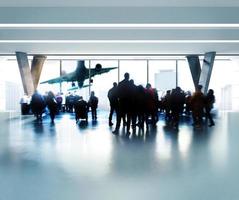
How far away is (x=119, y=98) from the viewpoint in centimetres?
959

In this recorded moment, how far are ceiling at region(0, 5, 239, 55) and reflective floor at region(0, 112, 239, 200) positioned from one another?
5.47 metres

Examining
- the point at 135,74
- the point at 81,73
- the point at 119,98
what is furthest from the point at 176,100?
the point at 81,73

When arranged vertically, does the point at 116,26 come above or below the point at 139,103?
above

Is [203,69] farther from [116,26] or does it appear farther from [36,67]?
[36,67]

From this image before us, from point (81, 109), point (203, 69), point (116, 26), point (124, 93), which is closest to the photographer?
point (124, 93)

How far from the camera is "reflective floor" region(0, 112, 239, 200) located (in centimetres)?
381

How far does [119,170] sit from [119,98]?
4804mm

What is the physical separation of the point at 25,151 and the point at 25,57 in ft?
59.6

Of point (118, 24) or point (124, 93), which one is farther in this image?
point (118, 24)

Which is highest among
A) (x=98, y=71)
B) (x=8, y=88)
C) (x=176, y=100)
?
(x=98, y=71)

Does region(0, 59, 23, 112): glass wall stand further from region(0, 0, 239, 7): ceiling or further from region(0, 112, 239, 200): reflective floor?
region(0, 112, 239, 200): reflective floor

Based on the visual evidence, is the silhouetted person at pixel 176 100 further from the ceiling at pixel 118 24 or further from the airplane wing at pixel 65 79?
the airplane wing at pixel 65 79

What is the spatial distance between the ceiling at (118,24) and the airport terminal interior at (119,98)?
44mm

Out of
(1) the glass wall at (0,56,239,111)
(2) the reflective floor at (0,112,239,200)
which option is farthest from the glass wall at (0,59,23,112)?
(2) the reflective floor at (0,112,239,200)
